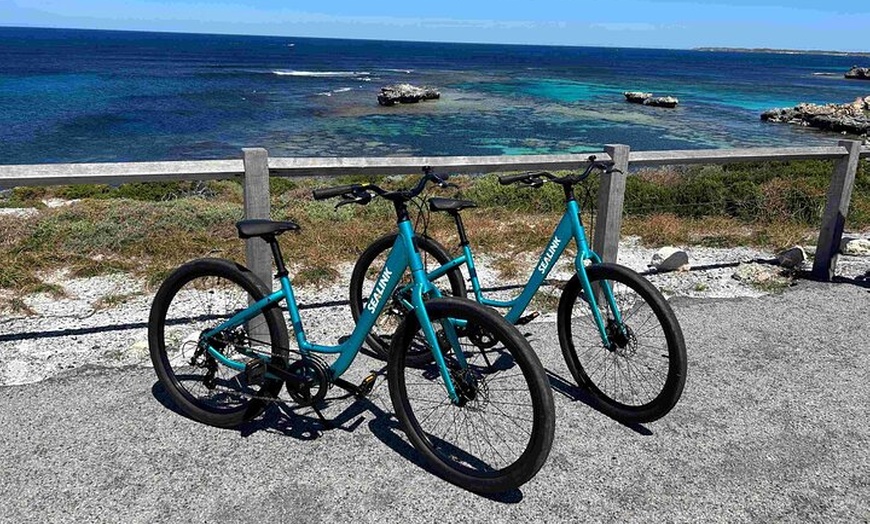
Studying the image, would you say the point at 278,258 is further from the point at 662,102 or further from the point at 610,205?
the point at 662,102

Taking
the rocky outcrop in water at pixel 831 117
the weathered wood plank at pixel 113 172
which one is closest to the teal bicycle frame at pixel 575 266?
the weathered wood plank at pixel 113 172

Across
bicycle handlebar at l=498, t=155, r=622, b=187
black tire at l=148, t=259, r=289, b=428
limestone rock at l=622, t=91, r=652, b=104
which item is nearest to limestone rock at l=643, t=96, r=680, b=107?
limestone rock at l=622, t=91, r=652, b=104

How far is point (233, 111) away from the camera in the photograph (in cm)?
4106

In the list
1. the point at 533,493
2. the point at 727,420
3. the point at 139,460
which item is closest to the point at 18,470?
the point at 139,460

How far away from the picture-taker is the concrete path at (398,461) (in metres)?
2.87

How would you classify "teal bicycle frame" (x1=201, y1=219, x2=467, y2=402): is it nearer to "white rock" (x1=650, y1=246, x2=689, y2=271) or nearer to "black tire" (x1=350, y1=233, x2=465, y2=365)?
"black tire" (x1=350, y1=233, x2=465, y2=365)

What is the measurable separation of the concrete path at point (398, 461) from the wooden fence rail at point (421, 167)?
3.81 ft

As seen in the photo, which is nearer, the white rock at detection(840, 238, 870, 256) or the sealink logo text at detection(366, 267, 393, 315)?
the sealink logo text at detection(366, 267, 393, 315)

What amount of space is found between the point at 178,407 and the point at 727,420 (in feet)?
9.59

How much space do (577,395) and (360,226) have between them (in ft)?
14.8

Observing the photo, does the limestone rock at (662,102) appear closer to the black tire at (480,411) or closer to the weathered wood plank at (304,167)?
the weathered wood plank at (304,167)

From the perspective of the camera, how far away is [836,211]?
612 centimetres

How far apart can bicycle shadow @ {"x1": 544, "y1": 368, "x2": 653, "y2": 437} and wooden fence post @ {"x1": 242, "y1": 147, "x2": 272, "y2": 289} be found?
6.27 feet

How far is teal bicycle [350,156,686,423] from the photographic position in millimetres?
3430
